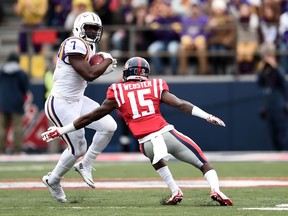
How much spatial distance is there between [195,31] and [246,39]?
1.03 m

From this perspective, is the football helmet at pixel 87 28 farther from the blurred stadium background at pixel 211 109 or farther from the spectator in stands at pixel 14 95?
the blurred stadium background at pixel 211 109

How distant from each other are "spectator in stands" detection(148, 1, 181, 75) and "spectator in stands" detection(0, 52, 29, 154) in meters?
2.39

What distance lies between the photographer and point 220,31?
56.4ft

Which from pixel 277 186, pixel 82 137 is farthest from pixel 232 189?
pixel 82 137

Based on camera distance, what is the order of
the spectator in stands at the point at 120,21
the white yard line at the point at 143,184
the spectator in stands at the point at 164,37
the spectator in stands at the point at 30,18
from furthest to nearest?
the spectator in stands at the point at 30,18
the spectator in stands at the point at 120,21
the spectator in stands at the point at 164,37
the white yard line at the point at 143,184

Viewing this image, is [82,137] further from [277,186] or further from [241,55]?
[241,55]

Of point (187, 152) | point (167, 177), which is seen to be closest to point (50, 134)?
point (167, 177)

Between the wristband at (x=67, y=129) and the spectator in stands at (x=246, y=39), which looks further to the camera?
the spectator in stands at (x=246, y=39)

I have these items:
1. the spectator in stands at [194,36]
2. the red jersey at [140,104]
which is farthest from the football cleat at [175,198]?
the spectator in stands at [194,36]

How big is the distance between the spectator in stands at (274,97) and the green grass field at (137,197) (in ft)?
10.5

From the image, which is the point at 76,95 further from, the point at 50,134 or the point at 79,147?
the point at 50,134

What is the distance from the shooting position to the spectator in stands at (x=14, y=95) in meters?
16.5

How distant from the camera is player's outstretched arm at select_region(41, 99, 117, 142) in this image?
8438mm

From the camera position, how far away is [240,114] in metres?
17.5
